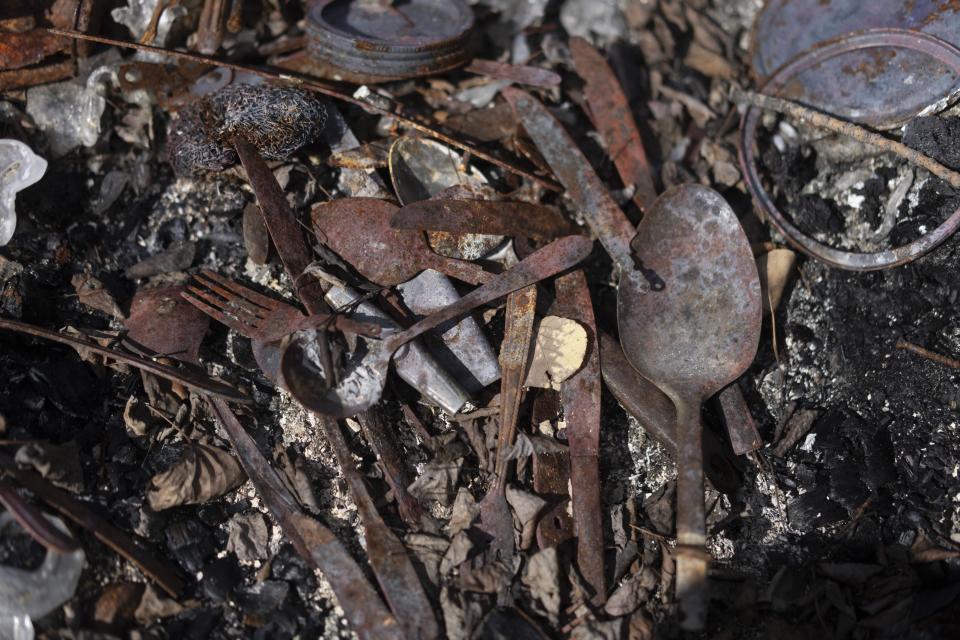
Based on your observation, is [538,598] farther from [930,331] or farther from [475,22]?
[475,22]

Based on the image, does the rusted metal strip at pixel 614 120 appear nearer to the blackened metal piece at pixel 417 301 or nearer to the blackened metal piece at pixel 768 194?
the blackened metal piece at pixel 768 194

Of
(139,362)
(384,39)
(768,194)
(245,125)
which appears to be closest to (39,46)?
(245,125)

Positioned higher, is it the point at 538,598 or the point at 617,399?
the point at 617,399

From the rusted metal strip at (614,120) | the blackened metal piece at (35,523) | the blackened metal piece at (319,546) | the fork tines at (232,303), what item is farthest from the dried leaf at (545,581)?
the rusted metal strip at (614,120)

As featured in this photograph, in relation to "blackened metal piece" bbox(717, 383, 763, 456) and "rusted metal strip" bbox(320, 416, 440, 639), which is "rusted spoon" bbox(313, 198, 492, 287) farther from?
"blackened metal piece" bbox(717, 383, 763, 456)

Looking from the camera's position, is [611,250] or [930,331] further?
[611,250]

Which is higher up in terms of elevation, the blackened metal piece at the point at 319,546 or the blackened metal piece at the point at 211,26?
the blackened metal piece at the point at 211,26

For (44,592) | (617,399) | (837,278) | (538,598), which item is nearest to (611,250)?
(617,399)

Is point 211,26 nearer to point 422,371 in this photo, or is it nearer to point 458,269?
point 458,269
